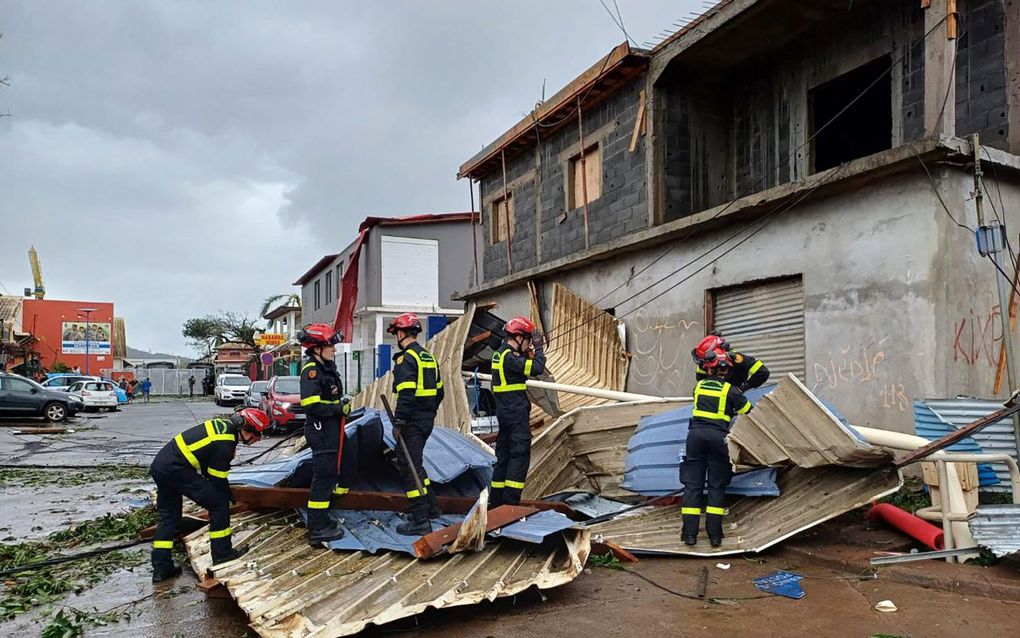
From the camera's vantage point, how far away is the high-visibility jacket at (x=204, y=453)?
5293 millimetres

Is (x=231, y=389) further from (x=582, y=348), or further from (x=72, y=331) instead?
(x=582, y=348)

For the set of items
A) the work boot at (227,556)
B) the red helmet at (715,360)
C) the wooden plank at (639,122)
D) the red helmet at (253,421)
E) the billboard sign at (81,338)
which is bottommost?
the work boot at (227,556)

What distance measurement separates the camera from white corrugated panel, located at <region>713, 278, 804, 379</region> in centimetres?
888

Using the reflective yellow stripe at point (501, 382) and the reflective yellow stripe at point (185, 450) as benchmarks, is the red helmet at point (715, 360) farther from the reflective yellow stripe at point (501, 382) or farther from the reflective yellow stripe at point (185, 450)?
the reflective yellow stripe at point (185, 450)

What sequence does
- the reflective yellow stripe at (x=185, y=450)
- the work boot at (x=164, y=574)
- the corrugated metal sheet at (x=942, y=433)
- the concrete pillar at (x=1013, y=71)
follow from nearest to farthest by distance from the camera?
the reflective yellow stripe at (x=185, y=450) < the work boot at (x=164, y=574) < the corrugated metal sheet at (x=942, y=433) < the concrete pillar at (x=1013, y=71)

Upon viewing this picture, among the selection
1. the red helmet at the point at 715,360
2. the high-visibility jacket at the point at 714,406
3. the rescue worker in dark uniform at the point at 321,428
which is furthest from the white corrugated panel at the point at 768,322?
the rescue worker in dark uniform at the point at 321,428

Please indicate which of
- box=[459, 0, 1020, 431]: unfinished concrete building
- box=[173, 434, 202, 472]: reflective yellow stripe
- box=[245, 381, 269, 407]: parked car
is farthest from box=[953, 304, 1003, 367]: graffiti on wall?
box=[245, 381, 269, 407]: parked car

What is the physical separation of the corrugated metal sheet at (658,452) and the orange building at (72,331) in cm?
4649

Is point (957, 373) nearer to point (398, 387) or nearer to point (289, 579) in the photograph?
point (398, 387)

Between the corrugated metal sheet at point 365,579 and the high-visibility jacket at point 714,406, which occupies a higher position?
the high-visibility jacket at point 714,406

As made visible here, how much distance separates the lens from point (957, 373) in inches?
280

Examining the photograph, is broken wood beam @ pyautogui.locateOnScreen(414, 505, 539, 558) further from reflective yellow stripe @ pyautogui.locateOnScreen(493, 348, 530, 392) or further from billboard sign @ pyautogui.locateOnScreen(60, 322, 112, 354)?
billboard sign @ pyautogui.locateOnScreen(60, 322, 112, 354)

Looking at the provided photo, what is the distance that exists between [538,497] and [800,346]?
3.91 meters

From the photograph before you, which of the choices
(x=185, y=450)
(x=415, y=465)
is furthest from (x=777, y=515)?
(x=185, y=450)
